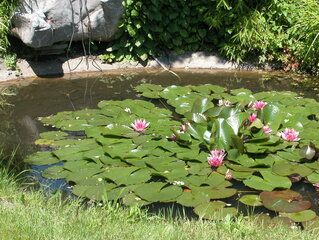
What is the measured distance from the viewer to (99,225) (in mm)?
3404

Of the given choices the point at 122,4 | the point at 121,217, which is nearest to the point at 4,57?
the point at 122,4

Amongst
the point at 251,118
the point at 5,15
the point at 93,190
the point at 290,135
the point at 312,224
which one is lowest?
the point at 312,224

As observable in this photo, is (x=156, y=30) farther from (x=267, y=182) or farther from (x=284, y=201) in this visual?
(x=284, y=201)

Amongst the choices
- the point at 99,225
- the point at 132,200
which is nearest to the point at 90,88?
the point at 132,200

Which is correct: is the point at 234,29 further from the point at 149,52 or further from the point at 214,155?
the point at 214,155

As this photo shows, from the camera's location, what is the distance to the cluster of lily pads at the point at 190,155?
433cm

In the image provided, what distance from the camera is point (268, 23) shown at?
8.59 meters

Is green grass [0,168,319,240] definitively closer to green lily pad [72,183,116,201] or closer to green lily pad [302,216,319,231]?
green lily pad [302,216,319,231]

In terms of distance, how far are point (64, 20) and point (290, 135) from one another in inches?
162

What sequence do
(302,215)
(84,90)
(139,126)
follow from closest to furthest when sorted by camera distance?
(302,215) < (139,126) < (84,90)

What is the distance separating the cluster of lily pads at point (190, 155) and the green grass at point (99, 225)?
1.18ft

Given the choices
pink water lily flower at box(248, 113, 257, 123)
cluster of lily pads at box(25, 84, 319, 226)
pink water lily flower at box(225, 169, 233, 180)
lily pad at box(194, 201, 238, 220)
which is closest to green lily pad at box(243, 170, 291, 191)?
cluster of lily pads at box(25, 84, 319, 226)

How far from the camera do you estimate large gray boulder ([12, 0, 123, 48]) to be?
24.8 feet

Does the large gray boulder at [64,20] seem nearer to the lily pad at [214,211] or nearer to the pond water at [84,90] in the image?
the pond water at [84,90]
